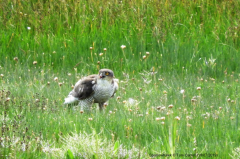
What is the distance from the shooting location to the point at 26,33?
480 inches

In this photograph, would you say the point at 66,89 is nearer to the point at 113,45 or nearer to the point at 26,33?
the point at 113,45

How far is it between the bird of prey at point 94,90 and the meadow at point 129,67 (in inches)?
8.4

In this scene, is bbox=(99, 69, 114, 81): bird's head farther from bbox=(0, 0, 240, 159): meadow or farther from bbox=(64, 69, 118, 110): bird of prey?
bbox=(0, 0, 240, 159): meadow

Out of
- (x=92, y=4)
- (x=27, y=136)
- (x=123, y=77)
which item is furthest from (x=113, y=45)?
(x=27, y=136)

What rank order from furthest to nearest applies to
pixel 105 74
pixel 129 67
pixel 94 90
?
pixel 129 67 < pixel 94 90 < pixel 105 74

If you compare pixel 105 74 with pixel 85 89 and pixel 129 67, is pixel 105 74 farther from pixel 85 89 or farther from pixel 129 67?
pixel 129 67

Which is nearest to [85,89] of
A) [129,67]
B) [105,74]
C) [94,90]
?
[94,90]

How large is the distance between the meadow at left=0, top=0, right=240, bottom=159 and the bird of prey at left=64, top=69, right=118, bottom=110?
212 millimetres

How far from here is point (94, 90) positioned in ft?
24.7

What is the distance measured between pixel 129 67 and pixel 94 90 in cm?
334

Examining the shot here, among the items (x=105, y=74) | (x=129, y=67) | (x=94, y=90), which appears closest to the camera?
(x=105, y=74)

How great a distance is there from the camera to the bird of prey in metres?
7.44

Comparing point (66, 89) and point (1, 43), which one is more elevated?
point (1, 43)

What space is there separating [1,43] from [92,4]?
296 centimetres
